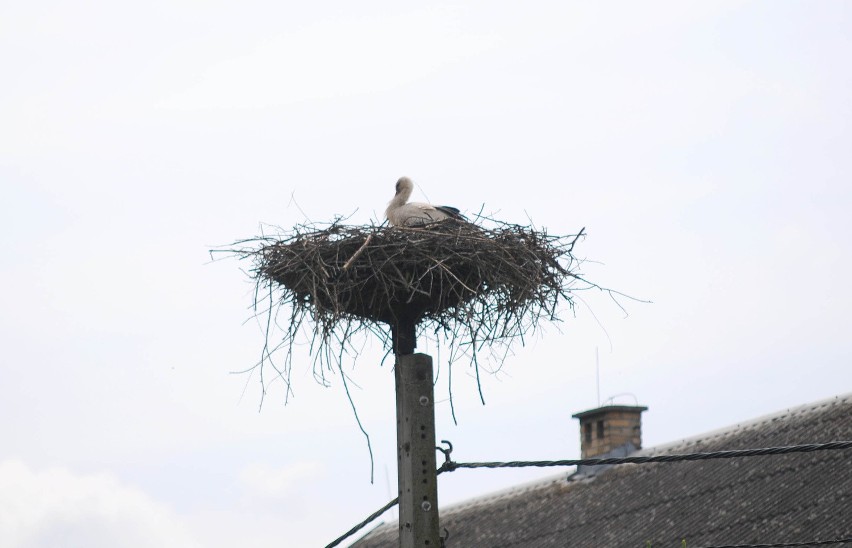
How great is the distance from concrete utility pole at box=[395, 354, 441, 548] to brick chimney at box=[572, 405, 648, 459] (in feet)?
36.5

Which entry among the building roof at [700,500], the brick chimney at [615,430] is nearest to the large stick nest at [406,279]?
the building roof at [700,500]

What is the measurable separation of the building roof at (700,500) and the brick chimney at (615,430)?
781 millimetres

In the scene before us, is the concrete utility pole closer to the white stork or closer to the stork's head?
the white stork

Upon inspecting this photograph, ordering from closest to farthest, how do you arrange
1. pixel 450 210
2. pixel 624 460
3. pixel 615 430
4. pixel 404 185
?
pixel 624 460 → pixel 450 210 → pixel 404 185 → pixel 615 430

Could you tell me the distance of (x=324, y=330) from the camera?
6977 mm

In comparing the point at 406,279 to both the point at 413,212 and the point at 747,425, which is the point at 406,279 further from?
the point at 747,425

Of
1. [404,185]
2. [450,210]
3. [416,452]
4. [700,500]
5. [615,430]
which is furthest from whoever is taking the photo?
[615,430]

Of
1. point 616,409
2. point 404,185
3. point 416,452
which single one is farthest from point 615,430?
point 416,452

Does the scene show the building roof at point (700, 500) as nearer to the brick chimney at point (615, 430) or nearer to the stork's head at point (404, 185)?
the brick chimney at point (615, 430)

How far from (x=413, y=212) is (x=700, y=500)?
653cm

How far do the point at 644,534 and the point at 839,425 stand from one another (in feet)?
7.02

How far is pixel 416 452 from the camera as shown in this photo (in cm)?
677

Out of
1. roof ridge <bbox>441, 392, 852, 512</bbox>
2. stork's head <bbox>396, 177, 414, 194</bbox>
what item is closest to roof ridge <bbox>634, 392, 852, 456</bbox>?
roof ridge <bbox>441, 392, 852, 512</bbox>

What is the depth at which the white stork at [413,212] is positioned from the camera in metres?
8.48
